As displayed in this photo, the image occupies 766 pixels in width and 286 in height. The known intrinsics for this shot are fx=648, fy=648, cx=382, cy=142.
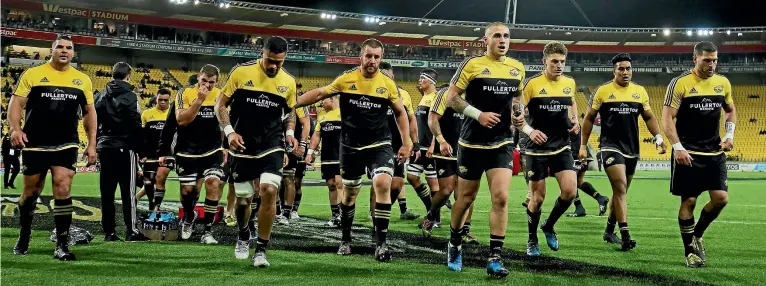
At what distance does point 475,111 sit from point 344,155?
1.91 metres

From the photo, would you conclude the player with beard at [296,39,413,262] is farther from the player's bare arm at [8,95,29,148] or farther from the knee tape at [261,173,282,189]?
the player's bare arm at [8,95,29,148]

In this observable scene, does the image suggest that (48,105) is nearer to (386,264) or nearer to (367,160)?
(367,160)

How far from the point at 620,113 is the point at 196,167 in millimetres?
5532

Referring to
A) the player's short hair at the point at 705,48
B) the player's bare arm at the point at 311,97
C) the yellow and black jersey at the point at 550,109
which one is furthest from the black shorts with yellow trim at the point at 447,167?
the player's short hair at the point at 705,48

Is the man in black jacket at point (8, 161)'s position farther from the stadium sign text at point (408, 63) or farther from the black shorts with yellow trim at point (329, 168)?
the stadium sign text at point (408, 63)

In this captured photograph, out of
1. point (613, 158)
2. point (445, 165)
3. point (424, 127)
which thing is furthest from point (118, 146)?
point (613, 158)

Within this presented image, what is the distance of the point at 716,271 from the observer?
20.7 ft

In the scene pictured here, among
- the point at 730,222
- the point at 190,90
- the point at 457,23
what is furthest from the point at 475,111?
the point at 457,23

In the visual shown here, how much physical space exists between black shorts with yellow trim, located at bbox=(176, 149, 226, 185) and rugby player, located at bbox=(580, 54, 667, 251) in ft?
15.7

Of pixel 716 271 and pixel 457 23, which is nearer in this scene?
pixel 716 271

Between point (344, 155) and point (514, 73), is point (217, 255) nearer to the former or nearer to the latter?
point (344, 155)

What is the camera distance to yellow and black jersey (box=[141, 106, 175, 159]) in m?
10.4

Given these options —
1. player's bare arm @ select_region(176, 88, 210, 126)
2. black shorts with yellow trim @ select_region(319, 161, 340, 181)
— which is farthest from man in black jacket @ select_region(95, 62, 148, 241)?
black shorts with yellow trim @ select_region(319, 161, 340, 181)

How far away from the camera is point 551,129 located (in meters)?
7.71
